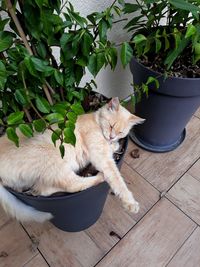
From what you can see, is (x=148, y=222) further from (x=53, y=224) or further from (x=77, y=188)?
(x=77, y=188)

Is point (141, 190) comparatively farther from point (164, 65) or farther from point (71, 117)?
point (71, 117)

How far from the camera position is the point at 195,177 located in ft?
3.76

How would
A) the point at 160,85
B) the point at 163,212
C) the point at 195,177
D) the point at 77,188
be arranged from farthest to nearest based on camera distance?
the point at 195,177
the point at 163,212
the point at 160,85
the point at 77,188

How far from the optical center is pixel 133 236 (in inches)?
37.9

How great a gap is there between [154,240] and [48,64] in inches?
30.0

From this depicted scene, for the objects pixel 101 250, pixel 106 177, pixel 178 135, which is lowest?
pixel 101 250

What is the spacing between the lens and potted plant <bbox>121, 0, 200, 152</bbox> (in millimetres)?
786

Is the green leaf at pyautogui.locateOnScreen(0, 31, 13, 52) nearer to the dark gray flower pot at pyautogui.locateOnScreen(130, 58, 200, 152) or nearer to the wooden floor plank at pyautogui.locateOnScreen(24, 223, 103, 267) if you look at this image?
the dark gray flower pot at pyautogui.locateOnScreen(130, 58, 200, 152)

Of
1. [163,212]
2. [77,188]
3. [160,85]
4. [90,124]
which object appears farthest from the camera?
[163,212]

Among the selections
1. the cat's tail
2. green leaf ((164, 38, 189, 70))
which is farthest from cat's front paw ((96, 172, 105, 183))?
green leaf ((164, 38, 189, 70))

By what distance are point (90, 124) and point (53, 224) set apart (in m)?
0.49

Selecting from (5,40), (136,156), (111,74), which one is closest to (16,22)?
(5,40)

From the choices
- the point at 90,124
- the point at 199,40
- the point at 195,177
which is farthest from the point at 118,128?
the point at 195,177

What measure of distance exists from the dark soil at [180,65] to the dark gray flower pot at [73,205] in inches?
13.3
